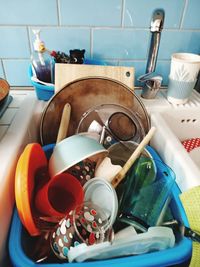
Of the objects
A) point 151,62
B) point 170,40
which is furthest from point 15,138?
point 170,40

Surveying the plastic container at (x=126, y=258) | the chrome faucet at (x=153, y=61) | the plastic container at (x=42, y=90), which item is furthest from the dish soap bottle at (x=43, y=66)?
the plastic container at (x=126, y=258)

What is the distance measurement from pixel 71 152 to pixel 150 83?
384 millimetres

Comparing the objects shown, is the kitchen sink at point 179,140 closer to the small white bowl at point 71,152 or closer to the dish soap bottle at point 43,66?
the small white bowl at point 71,152

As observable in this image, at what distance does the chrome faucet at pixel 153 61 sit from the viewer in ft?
1.83

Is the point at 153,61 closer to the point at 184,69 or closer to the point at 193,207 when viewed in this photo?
the point at 184,69

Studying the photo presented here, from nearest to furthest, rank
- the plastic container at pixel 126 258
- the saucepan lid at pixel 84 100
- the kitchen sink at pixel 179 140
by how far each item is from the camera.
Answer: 1. the plastic container at pixel 126 258
2. the kitchen sink at pixel 179 140
3. the saucepan lid at pixel 84 100

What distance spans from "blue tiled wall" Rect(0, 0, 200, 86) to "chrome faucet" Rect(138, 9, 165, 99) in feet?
0.27

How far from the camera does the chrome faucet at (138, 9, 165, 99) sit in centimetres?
56

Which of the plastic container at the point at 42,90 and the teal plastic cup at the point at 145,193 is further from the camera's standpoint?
the plastic container at the point at 42,90

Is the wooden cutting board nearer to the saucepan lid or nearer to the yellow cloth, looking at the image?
the saucepan lid

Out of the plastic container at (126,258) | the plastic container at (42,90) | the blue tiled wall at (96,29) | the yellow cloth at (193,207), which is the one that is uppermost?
the blue tiled wall at (96,29)

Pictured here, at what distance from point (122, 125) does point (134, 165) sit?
127 millimetres

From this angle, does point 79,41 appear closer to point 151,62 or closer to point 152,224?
point 151,62

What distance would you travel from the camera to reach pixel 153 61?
0.62 m
